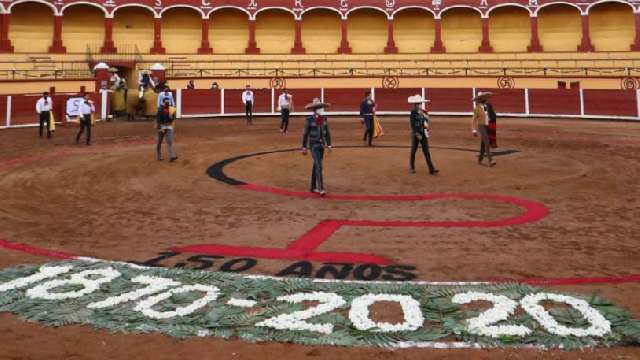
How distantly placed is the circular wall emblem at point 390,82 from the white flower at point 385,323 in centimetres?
2597

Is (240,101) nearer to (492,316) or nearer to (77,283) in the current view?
(77,283)

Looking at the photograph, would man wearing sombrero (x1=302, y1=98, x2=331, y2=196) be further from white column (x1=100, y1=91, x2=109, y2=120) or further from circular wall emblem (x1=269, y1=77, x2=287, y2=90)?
circular wall emblem (x1=269, y1=77, x2=287, y2=90)

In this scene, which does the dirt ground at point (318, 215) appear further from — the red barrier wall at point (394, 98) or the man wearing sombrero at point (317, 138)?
the red barrier wall at point (394, 98)

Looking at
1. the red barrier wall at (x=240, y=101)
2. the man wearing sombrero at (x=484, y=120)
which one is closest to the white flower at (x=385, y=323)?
the man wearing sombrero at (x=484, y=120)

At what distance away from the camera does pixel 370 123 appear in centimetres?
1395

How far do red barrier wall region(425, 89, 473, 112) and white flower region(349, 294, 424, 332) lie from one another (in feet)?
79.6

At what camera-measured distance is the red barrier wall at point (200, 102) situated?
2594 centimetres

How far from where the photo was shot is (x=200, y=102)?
1030 inches

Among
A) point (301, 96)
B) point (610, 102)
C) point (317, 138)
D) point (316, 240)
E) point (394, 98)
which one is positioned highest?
point (301, 96)

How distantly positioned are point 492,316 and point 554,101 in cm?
2449

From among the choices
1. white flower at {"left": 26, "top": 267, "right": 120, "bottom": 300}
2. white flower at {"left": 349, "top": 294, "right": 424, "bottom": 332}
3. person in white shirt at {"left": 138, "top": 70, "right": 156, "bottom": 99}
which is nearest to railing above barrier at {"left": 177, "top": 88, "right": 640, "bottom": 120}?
person in white shirt at {"left": 138, "top": 70, "right": 156, "bottom": 99}

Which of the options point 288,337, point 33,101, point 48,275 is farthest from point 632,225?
point 33,101

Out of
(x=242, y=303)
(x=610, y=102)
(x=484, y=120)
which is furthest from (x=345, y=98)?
(x=242, y=303)

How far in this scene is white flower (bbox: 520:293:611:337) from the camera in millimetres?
3188
